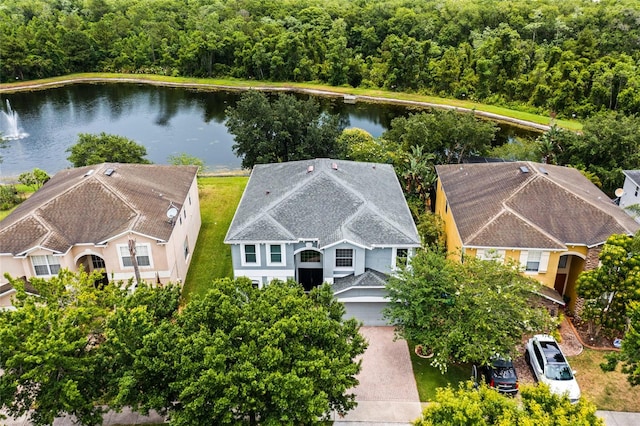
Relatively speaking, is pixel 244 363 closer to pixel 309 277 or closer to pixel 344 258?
pixel 344 258

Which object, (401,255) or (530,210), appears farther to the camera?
(530,210)

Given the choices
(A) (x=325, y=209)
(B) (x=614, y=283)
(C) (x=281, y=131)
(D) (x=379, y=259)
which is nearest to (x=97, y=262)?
(A) (x=325, y=209)

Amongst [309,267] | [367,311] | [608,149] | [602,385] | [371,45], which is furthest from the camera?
[371,45]

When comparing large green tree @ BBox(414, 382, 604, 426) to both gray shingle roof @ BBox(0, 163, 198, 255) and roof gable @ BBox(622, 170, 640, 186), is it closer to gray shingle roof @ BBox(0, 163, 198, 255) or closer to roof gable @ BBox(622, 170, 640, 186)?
gray shingle roof @ BBox(0, 163, 198, 255)

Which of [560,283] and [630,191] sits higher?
[630,191]

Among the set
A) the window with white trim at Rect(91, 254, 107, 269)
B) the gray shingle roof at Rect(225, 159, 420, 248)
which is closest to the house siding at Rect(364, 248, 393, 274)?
the gray shingle roof at Rect(225, 159, 420, 248)

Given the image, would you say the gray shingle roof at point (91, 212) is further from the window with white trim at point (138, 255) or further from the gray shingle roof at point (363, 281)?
the gray shingle roof at point (363, 281)
